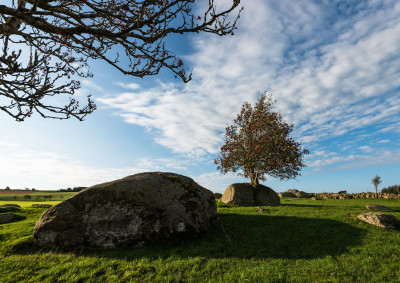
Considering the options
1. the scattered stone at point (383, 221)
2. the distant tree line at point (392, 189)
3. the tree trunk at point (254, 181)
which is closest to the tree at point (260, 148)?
the tree trunk at point (254, 181)

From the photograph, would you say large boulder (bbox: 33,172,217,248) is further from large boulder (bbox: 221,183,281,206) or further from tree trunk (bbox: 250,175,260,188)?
tree trunk (bbox: 250,175,260,188)

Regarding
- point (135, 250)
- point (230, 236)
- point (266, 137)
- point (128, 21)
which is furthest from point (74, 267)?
point (266, 137)

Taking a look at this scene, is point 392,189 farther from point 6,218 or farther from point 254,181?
point 6,218

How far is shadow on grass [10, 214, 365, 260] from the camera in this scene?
34.5 feet

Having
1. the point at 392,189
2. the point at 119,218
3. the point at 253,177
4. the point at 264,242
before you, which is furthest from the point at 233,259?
the point at 392,189

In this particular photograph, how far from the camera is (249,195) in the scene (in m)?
30.0

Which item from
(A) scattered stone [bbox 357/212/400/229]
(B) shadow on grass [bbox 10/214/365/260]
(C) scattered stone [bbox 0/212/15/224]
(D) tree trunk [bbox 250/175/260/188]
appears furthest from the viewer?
(D) tree trunk [bbox 250/175/260/188]

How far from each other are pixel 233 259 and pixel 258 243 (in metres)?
2.79

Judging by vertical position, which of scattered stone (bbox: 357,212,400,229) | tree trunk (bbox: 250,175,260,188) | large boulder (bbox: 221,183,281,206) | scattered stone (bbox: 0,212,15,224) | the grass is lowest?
the grass

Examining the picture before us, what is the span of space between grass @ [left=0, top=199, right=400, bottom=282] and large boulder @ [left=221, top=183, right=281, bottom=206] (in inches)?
588

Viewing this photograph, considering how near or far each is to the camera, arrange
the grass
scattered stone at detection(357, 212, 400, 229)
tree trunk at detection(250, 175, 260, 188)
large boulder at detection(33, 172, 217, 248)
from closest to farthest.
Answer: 1. the grass
2. large boulder at detection(33, 172, 217, 248)
3. scattered stone at detection(357, 212, 400, 229)
4. tree trunk at detection(250, 175, 260, 188)

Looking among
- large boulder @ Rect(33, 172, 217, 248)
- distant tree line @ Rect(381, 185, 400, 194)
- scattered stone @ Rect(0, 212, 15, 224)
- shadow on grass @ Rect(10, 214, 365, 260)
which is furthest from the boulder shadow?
distant tree line @ Rect(381, 185, 400, 194)

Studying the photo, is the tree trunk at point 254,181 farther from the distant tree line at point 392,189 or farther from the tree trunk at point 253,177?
the distant tree line at point 392,189

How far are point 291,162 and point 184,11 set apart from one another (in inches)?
1086
